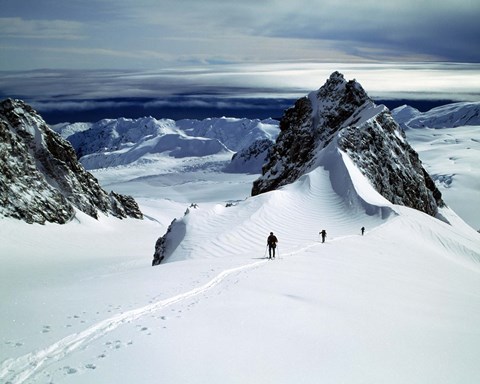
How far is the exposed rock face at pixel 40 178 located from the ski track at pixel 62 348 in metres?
40.8

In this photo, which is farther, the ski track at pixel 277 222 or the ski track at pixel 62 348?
the ski track at pixel 277 222

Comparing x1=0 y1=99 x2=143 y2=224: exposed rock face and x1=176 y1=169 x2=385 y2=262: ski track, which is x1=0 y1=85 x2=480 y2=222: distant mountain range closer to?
x1=0 y1=99 x2=143 y2=224: exposed rock face


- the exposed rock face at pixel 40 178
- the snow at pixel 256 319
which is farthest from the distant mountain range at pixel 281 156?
the snow at pixel 256 319

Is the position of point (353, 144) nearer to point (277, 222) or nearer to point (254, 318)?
point (277, 222)

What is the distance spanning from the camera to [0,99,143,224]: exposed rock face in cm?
4869

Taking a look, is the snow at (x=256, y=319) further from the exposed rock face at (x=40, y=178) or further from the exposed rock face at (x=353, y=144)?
the exposed rock face at (x=353, y=144)

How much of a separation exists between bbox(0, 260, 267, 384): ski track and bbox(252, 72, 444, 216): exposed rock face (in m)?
46.1

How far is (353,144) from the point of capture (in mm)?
55750

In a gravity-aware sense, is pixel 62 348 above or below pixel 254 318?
above

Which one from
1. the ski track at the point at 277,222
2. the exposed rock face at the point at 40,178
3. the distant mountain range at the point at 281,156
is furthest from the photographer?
the distant mountain range at the point at 281,156

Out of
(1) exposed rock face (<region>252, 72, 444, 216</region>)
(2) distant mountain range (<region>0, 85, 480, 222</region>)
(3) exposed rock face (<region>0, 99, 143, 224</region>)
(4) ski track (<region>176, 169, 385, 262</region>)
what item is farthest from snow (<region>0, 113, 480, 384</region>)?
(1) exposed rock face (<region>252, 72, 444, 216</region>)

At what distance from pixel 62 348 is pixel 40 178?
50471 millimetres

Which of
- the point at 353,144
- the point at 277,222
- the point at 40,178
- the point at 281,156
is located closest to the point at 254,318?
the point at 277,222

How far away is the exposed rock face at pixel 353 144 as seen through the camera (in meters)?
56.2
